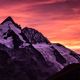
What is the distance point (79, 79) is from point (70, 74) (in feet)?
12.7

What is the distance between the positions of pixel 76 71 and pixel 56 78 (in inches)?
250

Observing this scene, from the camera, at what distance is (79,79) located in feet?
346

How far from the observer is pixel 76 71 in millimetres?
110500

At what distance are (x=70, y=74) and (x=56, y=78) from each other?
16.6 feet

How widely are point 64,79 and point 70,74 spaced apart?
2.29m

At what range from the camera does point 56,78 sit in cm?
11100

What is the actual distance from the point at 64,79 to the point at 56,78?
3721mm

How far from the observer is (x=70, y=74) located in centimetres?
10825

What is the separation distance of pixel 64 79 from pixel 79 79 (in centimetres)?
487
